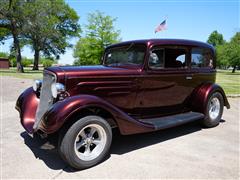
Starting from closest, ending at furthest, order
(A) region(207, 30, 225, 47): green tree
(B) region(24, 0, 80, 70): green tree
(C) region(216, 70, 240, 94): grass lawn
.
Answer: (C) region(216, 70, 240, 94): grass lawn
(B) region(24, 0, 80, 70): green tree
(A) region(207, 30, 225, 47): green tree

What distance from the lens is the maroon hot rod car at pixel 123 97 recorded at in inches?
130

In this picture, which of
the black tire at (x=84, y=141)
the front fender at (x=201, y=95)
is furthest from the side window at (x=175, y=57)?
the black tire at (x=84, y=141)

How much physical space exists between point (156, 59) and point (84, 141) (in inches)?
82.1

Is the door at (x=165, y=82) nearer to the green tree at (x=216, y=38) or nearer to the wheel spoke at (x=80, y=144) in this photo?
the wheel spoke at (x=80, y=144)

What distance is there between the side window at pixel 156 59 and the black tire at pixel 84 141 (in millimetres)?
1554

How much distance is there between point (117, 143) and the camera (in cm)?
437

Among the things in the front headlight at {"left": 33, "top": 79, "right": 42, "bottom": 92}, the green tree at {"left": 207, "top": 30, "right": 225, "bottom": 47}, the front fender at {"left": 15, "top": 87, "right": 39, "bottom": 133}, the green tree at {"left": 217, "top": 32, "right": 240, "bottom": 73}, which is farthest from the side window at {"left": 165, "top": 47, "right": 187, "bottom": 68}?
the green tree at {"left": 207, "top": 30, "right": 225, "bottom": 47}

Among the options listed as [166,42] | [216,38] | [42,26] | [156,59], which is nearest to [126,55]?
[156,59]

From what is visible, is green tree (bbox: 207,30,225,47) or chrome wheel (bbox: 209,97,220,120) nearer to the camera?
chrome wheel (bbox: 209,97,220,120)

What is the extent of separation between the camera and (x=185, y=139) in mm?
4594

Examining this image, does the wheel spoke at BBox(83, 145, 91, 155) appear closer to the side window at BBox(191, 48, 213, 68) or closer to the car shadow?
the car shadow

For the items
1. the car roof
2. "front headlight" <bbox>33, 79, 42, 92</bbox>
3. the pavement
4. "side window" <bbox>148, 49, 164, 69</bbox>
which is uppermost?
the car roof

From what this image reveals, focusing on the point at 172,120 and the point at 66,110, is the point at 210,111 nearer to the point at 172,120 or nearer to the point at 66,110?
the point at 172,120

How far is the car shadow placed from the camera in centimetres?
346
